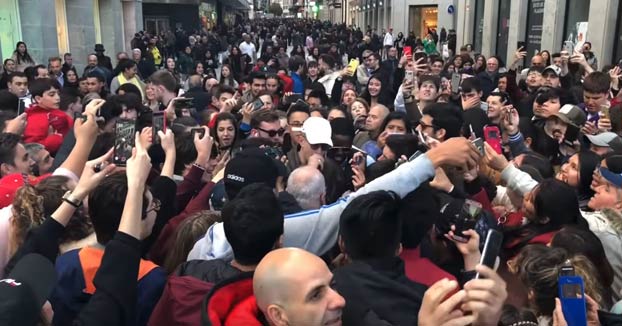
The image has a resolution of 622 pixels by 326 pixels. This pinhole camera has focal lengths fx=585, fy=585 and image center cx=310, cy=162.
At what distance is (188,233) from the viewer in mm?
3385

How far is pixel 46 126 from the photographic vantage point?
6387 mm

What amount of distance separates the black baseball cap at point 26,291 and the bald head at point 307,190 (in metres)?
1.76

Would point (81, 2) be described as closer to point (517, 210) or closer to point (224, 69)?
point (224, 69)

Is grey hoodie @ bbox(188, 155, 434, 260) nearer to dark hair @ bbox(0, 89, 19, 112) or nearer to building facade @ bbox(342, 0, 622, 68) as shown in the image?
dark hair @ bbox(0, 89, 19, 112)

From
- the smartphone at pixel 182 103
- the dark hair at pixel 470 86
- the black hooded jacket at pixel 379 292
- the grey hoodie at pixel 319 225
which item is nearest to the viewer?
the black hooded jacket at pixel 379 292

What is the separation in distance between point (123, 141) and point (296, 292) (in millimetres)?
2292

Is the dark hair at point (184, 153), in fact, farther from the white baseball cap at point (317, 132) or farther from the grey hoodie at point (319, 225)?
the grey hoodie at point (319, 225)

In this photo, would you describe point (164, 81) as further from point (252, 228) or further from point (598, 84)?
point (252, 228)

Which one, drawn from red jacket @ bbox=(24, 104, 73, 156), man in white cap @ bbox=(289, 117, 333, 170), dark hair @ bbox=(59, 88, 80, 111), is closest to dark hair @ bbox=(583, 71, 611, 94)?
man in white cap @ bbox=(289, 117, 333, 170)

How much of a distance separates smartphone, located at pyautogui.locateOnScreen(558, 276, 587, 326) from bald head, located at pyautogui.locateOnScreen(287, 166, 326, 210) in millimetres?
2057

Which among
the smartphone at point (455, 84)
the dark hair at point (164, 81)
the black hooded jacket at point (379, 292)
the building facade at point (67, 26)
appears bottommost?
the black hooded jacket at point (379, 292)

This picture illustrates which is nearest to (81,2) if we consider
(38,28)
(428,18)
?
(38,28)

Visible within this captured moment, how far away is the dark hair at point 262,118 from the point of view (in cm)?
596

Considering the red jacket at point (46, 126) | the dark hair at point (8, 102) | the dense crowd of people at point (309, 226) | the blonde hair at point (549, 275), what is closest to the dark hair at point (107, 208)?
the dense crowd of people at point (309, 226)
